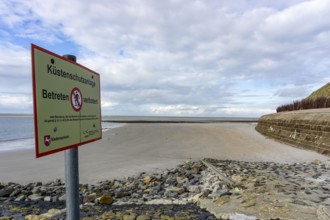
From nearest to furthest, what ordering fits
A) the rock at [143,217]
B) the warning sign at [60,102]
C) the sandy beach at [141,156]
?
the warning sign at [60,102]
the rock at [143,217]
the sandy beach at [141,156]

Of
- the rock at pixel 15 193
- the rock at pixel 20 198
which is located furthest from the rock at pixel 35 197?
the rock at pixel 15 193

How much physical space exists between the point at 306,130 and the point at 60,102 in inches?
569

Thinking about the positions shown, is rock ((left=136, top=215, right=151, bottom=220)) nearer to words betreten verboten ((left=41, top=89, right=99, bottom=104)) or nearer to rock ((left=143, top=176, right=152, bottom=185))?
words betreten verboten ((left=41, top=89, right=99, bottom=104))

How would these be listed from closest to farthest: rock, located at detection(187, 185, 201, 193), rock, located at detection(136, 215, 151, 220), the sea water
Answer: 1. rock, located at detection(136, 215, 151, 220)
2. rock, located at detection(187, 185, 201, 193)
3. the sea water

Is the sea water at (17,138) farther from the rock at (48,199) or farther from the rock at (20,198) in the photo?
the rock at (48,199)

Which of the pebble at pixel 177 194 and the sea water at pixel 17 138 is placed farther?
the sea water at pixel 17 138

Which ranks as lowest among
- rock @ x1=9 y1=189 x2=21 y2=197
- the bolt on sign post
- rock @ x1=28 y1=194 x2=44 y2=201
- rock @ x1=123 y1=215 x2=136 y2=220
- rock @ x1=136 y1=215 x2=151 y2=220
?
rock @ x1=28 y1=194 x2=44 y2=201

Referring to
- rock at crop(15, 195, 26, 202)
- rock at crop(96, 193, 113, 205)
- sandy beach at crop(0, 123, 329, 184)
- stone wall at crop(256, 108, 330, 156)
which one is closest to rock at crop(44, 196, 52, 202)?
rock at crop(15, 195, 26, 202)

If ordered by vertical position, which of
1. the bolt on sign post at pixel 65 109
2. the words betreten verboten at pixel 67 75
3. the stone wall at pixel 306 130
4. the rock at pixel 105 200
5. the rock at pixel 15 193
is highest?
the words betreten verboten at pixel 67 75

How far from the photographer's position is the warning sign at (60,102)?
2.01m

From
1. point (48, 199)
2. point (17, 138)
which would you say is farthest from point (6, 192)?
point (17, 138)

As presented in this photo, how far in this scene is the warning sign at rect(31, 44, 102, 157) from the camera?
2.01 m

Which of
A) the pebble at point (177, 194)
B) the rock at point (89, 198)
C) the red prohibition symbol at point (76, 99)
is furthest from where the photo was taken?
the rock at point (89, 198)

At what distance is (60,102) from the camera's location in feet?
7.41
